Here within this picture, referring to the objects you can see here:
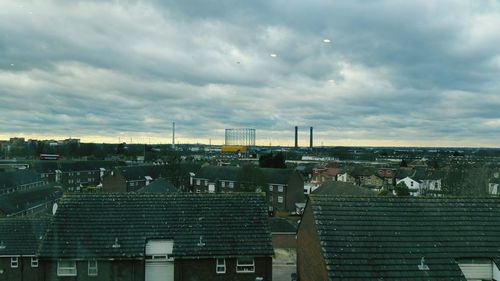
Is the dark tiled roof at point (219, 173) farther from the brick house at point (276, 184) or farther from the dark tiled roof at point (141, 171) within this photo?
the dark tiled roof at point (141, 171)

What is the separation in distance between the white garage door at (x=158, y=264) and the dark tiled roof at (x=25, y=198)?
2922 cm

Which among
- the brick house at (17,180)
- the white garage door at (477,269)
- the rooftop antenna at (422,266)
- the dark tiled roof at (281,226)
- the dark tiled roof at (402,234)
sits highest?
the dark tiled roof at (402,234)

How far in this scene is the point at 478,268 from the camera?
11492 mm

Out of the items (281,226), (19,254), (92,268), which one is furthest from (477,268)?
(19,254)

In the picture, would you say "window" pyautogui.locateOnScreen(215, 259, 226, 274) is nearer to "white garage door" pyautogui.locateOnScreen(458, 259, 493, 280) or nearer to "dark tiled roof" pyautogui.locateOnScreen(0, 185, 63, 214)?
"white garage door" pyautogui.locateOnScreen(458, 259, 493, 280)

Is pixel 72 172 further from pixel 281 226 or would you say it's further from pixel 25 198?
pixel 281 226

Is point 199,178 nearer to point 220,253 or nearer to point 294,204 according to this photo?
point 294,204

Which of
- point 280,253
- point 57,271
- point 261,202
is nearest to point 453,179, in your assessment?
point 280,253

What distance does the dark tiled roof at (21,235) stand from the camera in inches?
790

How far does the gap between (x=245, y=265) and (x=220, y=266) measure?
1007mm

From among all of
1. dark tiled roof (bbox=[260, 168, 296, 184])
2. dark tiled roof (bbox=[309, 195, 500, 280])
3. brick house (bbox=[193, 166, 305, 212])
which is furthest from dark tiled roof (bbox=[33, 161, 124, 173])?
dark tiled roof (bbox=[309, 195, 500, 280])

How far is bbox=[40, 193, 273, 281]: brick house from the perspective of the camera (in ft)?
47.9

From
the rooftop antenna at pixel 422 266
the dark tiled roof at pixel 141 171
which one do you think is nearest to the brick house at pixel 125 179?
the dark tiled roof at pixel 141 171

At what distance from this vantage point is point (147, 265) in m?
14.9
